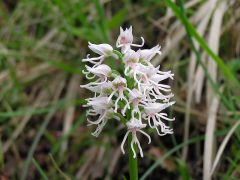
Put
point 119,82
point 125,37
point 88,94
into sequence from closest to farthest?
point 119,82, point 125,37, point 88,94

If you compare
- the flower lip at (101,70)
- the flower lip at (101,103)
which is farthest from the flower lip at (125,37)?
the flower lip at (101,103)

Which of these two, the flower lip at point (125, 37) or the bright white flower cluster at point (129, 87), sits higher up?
the flower lip at point (125, 37)

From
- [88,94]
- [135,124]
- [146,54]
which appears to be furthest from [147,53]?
[88,94]

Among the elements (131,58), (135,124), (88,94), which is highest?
(88,94)

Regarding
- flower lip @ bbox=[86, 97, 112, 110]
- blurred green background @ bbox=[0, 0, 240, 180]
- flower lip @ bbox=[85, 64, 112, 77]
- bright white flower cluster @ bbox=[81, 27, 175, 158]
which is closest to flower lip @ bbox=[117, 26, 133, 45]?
bright white flower cluster @ bbox=[81, 27, 175, 158]

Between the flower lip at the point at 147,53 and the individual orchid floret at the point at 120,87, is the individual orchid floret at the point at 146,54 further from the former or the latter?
the individual orchid floret at the point at 120,87

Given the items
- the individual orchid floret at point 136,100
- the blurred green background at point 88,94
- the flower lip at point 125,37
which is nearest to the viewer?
the individual orchid floret at point 136,100

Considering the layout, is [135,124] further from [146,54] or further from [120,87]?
[146,54]

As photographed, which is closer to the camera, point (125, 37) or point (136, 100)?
point (136, 100)

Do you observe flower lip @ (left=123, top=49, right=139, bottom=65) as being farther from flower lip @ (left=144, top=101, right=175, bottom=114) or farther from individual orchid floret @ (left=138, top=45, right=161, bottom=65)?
flower lip @ (left=144, top=101, right=175, bottom=114)

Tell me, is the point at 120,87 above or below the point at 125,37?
below
